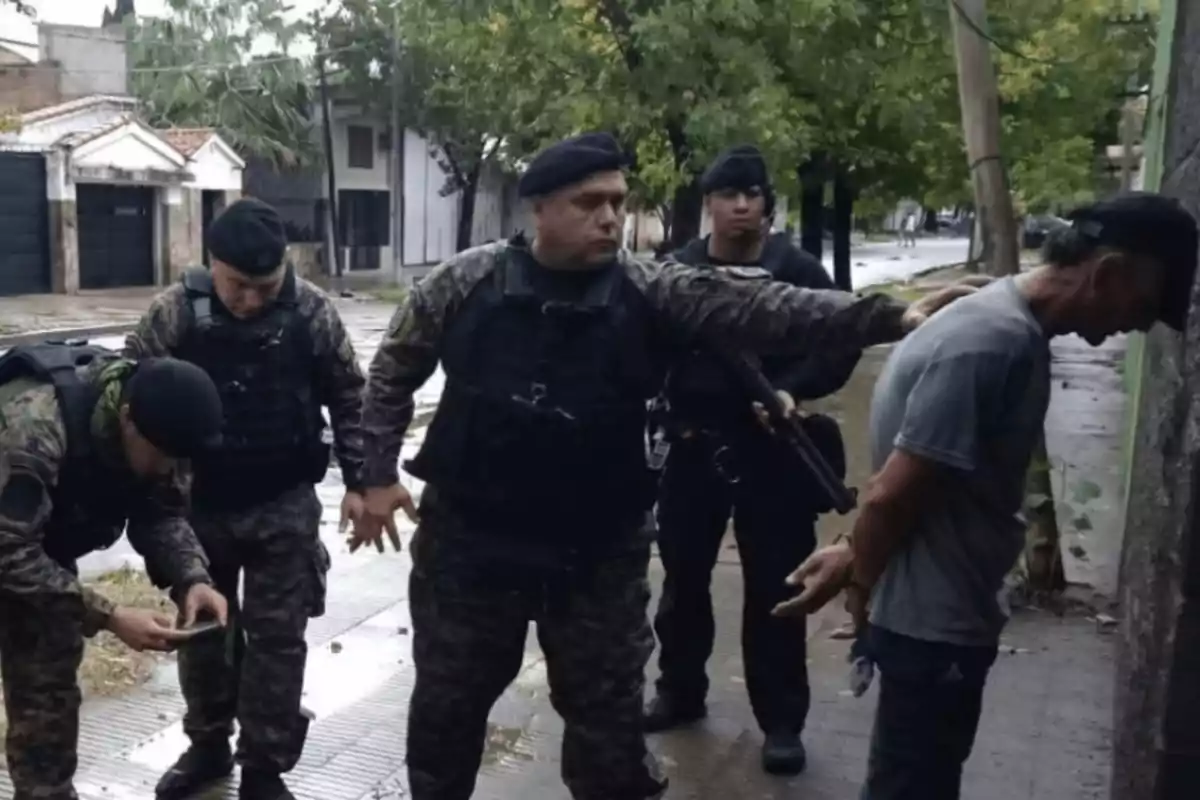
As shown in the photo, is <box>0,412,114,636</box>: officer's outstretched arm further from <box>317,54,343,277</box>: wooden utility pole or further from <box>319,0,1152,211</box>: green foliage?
<box>317,54,343,277</box>: wooden utility pole

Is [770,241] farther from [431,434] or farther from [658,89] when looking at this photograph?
[658,89]

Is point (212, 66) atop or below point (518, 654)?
atop

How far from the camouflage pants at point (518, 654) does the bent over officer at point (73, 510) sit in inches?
22.1

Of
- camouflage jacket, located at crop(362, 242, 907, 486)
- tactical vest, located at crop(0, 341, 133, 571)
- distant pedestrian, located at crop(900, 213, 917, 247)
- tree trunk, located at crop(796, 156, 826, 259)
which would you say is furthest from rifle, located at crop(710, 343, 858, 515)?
distant pedestrian, located at crop(900, 213, 917, 247)

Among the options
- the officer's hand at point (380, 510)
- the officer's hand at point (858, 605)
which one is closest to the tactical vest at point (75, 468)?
the officer's hand at point (380, 510)

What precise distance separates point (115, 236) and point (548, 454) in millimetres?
26729

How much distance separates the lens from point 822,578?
3.01 meters

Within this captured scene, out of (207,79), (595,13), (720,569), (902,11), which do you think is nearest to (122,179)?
(207,79)

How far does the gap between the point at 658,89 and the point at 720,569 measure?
5.50m

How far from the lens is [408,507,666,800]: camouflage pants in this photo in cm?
342

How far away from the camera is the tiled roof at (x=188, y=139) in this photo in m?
28.6

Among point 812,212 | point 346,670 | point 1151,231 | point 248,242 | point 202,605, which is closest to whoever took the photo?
point 1151,231

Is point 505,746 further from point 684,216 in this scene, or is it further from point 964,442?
point 684,216

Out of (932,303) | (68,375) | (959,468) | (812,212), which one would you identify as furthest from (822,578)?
(812,212)
